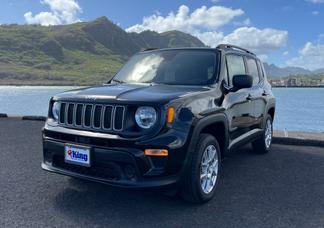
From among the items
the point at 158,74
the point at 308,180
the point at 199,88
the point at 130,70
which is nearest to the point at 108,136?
the point at 199,88

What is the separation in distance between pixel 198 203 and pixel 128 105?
140 cm

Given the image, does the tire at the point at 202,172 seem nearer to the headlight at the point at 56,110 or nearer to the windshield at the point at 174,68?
the windshield at the point at 174,68

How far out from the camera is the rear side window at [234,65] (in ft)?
15.7

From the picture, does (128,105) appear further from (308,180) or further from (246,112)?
(308,180)

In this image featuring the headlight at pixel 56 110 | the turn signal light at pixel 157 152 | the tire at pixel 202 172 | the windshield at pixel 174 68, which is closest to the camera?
the turn signal light at pixel 157 152

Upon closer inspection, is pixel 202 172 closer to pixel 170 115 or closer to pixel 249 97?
pixel 170 115

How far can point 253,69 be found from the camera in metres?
6.05

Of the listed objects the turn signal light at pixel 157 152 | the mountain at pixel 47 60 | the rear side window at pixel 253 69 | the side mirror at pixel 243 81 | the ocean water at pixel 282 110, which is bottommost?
the ocean water at pixel 282 110

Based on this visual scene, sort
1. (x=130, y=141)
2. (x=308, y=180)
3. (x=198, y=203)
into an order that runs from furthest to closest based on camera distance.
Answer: (x=308, y=180) < (x=198, y=203) < (x=130, y=141)

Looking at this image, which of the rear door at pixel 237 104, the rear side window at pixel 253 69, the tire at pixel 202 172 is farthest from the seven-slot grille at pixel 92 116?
the rear side window at pixel 253 69

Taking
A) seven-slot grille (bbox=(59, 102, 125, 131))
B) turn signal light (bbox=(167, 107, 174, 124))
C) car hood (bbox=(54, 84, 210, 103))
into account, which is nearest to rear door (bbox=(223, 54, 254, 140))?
car hood (bbox=(54, 84, 210, 103))

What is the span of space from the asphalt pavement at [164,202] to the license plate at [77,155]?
1.77ft

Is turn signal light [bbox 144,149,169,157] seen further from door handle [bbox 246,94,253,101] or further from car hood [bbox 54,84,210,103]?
door handle [bbox 246,94,253,101]

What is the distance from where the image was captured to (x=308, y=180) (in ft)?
16.1
